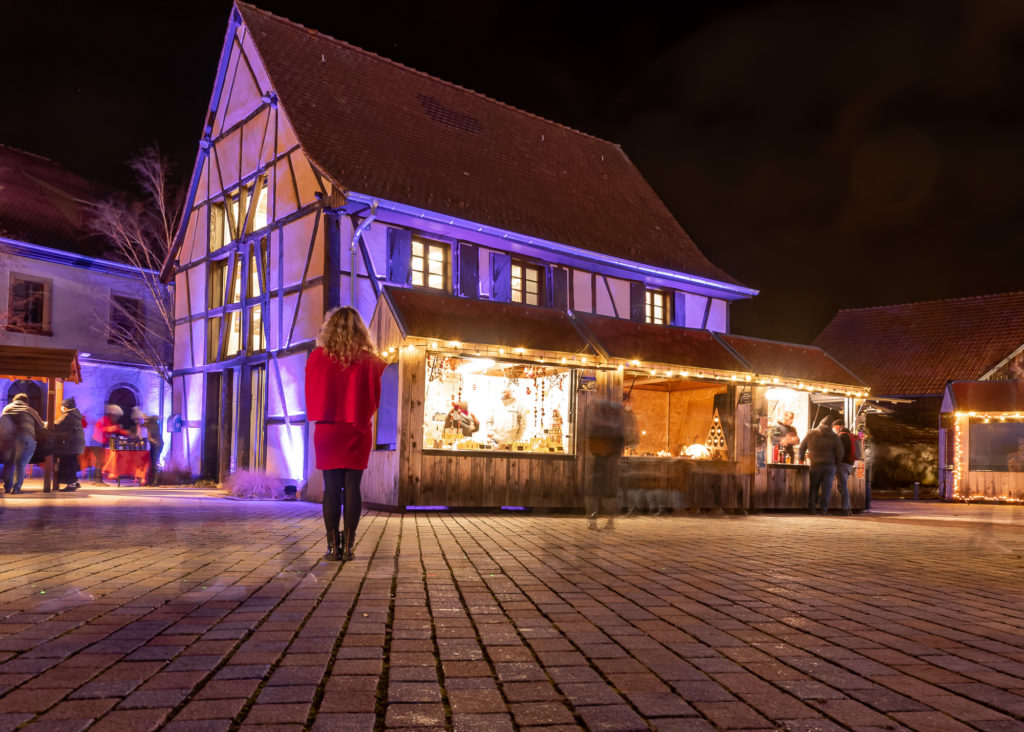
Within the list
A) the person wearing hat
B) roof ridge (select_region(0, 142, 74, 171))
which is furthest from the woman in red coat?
roof ridge (select_region(0, 142, 74, 171))

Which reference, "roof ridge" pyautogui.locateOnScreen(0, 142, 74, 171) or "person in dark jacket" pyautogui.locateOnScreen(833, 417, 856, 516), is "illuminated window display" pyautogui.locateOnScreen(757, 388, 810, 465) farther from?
"roof ridge" pyautogui.locateOnScreen(0, 142, 74, 171)

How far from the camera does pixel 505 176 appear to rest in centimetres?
1909

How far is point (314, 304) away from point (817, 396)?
9.73 metres

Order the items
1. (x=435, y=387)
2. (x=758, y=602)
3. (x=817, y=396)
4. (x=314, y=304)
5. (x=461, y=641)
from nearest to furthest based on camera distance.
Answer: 1. (x=461, y=641)
2. (x=758, y=602)
3. (x=435, y=387)
4. (x=314, y=304)
5. (x=817, y=396)

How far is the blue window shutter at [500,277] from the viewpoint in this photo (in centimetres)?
1720

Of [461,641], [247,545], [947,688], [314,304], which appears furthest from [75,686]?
[314,304]

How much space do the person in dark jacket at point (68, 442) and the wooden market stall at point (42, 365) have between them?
0.24 metres

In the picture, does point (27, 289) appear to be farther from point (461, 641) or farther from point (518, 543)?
point (461, 641)

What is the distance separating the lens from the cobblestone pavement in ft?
8.96

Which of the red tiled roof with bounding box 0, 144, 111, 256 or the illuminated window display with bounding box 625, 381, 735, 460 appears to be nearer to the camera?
the illuminated window display with bounding box 625, 381, 735, 460

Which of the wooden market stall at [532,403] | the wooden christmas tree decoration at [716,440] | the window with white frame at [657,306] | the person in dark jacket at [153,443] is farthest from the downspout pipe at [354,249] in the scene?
the window with white frame at [657,306]

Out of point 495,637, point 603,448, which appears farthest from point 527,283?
point 495,637

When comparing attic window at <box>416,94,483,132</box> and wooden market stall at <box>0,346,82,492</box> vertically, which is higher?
attic window at <box>416,94,483,132</box>

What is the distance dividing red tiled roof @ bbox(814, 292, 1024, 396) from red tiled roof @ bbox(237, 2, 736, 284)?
13831 mm
